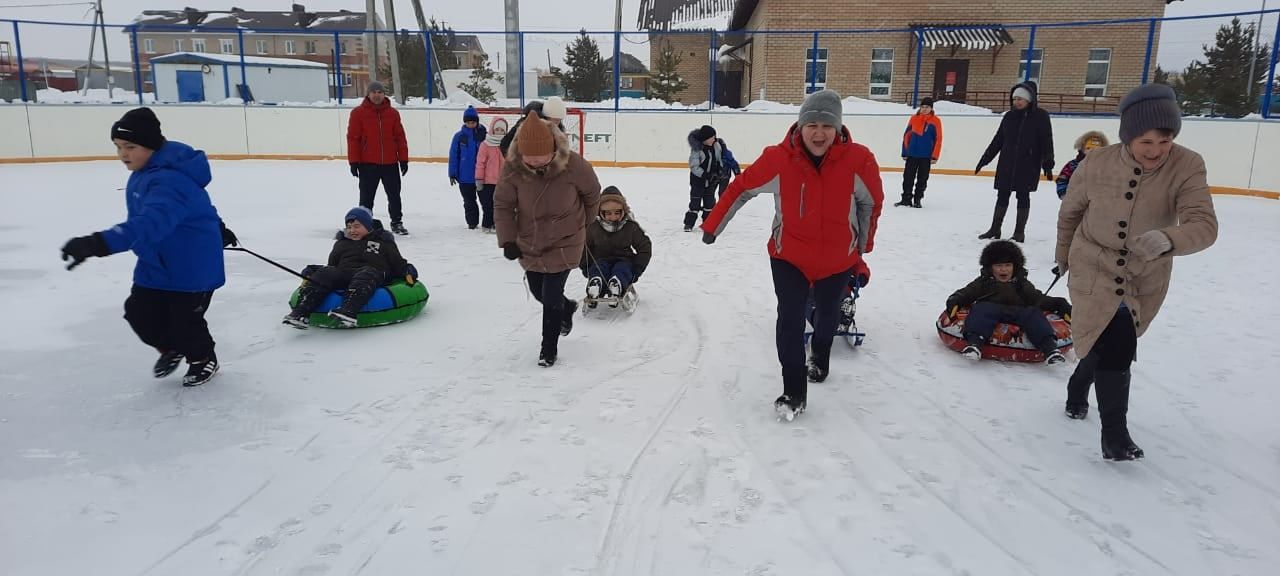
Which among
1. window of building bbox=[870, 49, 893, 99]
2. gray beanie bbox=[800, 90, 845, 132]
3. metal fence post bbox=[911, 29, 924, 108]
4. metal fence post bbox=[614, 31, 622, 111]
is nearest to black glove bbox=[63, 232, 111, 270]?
gray beanie bbox=[800, 90, 845, 132]

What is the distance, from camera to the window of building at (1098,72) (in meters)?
21.6

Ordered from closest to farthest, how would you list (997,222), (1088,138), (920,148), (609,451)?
1. (609,451)
2. (1088,138)
3. (997,222)
4. (920,148)


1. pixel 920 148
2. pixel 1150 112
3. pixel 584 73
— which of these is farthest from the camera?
pixel 584 73

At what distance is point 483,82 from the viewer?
19.6m

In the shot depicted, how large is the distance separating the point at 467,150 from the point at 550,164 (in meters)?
5.25

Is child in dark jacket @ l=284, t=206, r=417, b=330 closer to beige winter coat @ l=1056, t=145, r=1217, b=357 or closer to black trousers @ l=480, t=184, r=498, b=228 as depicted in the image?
black trousers @ l=480, t=184, r=498, b=228

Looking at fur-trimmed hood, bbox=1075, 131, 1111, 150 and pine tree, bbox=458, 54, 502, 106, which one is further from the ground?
pine tree, bbox=458, 54, 502, 106

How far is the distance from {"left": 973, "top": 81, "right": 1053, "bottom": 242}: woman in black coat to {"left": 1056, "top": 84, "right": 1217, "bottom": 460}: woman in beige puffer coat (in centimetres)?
589

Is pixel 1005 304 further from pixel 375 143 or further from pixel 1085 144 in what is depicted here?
pixel 375 143

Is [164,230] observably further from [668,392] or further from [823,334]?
[823,334]

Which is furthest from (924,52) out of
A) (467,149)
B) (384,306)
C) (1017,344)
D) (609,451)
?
(609,451)

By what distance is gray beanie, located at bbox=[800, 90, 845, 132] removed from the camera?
3.29m

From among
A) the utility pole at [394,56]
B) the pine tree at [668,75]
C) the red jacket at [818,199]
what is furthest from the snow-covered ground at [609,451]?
the pine tree at [668,75]

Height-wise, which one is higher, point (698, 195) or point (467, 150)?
point (467, 150)
